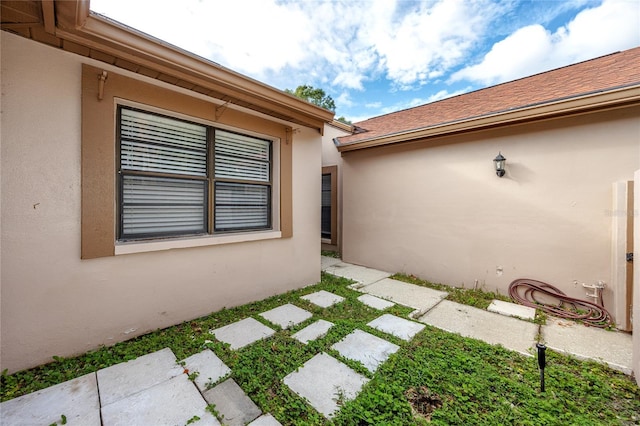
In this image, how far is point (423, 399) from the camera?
1.81 metres

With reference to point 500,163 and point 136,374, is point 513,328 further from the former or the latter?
point 136,374

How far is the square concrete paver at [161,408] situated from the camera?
62.3 inches

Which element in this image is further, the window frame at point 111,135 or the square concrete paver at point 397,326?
the square concrete paver at point 397,326

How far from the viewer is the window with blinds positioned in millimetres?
2648

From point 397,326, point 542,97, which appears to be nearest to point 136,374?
point 397,326

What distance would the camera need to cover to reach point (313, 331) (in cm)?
277

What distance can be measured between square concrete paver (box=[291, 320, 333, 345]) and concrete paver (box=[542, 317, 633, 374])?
2501mm

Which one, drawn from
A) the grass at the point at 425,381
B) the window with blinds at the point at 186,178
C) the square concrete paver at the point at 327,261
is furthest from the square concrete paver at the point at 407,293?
the window with blinds at the point at 186,178

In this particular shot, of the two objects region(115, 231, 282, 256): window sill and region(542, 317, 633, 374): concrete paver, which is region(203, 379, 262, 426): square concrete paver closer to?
region(115, 231, 282, 256): window sill

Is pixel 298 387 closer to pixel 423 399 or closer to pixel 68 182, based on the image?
pixel 423 399

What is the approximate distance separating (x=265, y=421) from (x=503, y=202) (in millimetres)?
4522

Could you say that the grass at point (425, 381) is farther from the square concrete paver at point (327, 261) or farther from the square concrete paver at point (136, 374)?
the square concrete paver at point (327, 261)

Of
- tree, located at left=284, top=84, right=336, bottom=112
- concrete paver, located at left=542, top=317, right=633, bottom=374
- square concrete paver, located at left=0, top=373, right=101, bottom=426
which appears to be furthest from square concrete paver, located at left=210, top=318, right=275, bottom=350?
tree, located at left=284, top=84, right=336, bottom=112

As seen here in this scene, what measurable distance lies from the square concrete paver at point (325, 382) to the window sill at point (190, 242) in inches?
75.5
